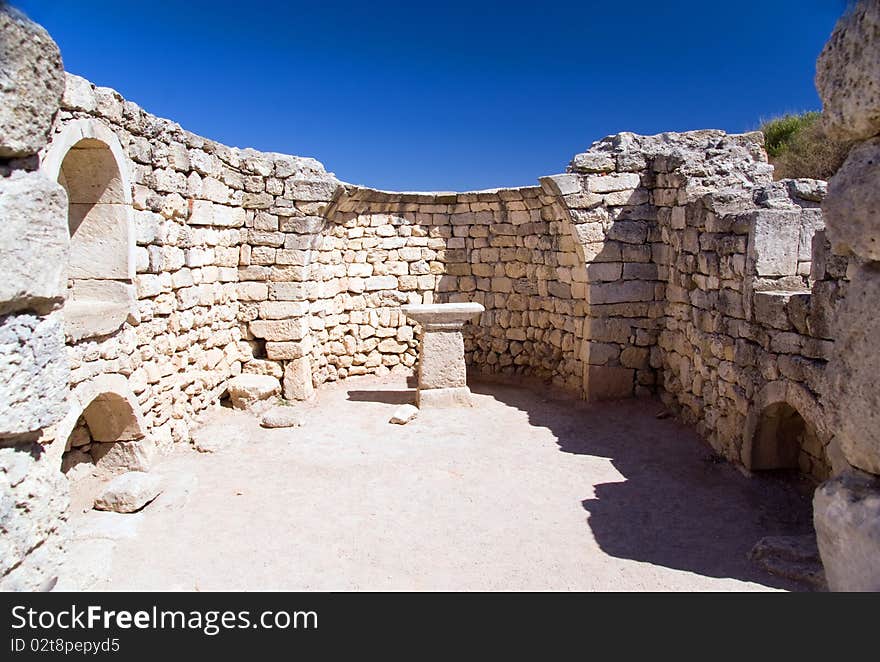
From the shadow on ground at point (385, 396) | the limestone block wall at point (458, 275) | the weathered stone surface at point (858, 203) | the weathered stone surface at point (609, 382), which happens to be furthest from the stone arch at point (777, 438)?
the shadow on ground at point (385, 396)

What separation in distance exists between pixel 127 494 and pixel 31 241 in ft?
12.7

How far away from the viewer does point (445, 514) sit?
16.6ft

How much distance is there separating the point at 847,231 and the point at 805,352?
11.2ft

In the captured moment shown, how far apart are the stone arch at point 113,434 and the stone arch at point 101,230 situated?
2.11ft

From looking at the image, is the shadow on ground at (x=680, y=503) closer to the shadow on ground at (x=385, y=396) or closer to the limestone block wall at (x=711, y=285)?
the limestone block wall at (x=711, y=285)

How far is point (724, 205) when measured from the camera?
6285 millimetres

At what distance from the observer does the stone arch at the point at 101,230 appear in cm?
507

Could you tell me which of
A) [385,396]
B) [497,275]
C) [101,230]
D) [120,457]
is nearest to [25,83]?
[101,230]

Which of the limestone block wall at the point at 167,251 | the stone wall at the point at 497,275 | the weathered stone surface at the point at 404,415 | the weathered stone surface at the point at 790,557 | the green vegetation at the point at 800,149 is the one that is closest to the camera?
the weathered stone surface at the point at 790,557

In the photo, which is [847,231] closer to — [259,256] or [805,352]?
[805,352]

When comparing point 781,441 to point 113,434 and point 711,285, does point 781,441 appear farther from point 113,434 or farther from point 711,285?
point 113,434

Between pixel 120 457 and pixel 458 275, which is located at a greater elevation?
pixel 458 275

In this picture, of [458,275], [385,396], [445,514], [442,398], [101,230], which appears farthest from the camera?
[458,275]

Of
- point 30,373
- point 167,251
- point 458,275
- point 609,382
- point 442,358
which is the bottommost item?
point 609,382
